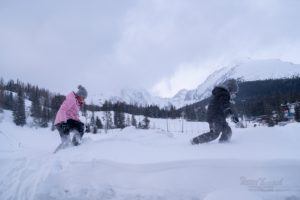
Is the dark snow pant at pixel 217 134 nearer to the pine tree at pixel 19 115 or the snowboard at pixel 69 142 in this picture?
the snowboard at pixel 69 142

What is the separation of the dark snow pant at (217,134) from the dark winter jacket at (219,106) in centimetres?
15

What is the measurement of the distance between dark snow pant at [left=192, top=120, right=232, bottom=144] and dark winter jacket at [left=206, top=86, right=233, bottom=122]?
150mm

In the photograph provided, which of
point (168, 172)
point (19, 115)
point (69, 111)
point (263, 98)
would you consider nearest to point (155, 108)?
point (263, 98)

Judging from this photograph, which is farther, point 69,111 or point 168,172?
point 69,111

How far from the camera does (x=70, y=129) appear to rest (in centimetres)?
767

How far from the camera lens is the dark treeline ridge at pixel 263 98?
A: 78.3 meters

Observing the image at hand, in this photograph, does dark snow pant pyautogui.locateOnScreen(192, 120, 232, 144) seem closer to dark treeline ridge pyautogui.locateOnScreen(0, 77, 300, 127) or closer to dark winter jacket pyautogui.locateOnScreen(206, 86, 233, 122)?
dark winter jacket pyautogui.locateOnScreen(206, 86, 233, 122)

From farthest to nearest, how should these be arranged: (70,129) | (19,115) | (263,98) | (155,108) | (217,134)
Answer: (155,108), (263,98), (19,115), (70,129), (217,134)

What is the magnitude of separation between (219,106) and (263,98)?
3938 inches

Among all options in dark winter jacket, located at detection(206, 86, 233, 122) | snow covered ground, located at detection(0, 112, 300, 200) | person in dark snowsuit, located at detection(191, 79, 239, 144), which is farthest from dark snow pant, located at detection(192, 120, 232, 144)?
snow covered ground, located at detection(0, 112, 300, 200)

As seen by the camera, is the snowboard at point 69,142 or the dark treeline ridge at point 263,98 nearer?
the snowboard at point 69,142

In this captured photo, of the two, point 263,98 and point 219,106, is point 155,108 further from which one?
point 219,106

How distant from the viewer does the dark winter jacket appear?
21.5ft

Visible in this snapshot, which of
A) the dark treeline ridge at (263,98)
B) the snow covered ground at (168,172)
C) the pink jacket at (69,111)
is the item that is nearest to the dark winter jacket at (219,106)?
the snow covered ground at (168,172)
